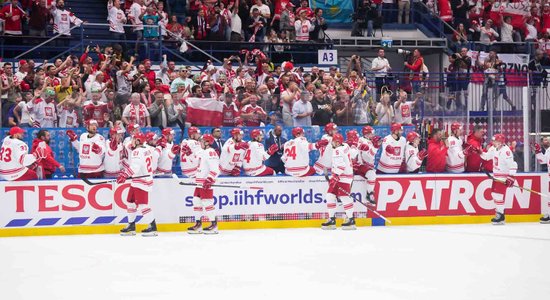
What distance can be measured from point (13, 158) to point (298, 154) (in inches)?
203

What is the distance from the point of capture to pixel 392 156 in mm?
20109

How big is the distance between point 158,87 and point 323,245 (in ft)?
19.9

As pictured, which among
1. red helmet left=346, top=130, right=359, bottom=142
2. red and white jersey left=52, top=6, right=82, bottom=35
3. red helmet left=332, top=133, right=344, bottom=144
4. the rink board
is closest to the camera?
the rink board

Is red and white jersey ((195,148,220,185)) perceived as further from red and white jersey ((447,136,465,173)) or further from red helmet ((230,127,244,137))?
red and white jersey ((447,136,465,173))

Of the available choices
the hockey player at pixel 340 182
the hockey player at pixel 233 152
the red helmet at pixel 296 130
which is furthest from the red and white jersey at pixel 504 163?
the hockey player at pixel 233 152

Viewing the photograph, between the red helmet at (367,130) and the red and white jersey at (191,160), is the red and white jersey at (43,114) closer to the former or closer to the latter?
the red and white jersey at (191,160)

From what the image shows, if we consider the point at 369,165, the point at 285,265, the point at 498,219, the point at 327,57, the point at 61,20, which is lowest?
the point at 285,265

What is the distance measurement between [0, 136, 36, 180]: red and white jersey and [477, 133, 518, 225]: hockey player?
858cm

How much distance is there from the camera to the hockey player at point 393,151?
792 inches

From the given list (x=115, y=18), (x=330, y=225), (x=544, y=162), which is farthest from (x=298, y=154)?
(x=115, y=18)

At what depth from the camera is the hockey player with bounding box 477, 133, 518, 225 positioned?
64.8 ft

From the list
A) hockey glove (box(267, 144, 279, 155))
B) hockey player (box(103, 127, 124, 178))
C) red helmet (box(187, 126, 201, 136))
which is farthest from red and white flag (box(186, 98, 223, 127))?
hockey player (box(103, 127, 124, 178))

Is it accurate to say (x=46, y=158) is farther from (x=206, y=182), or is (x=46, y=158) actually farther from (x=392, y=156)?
(x=392, y=156)

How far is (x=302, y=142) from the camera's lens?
1964 cm
